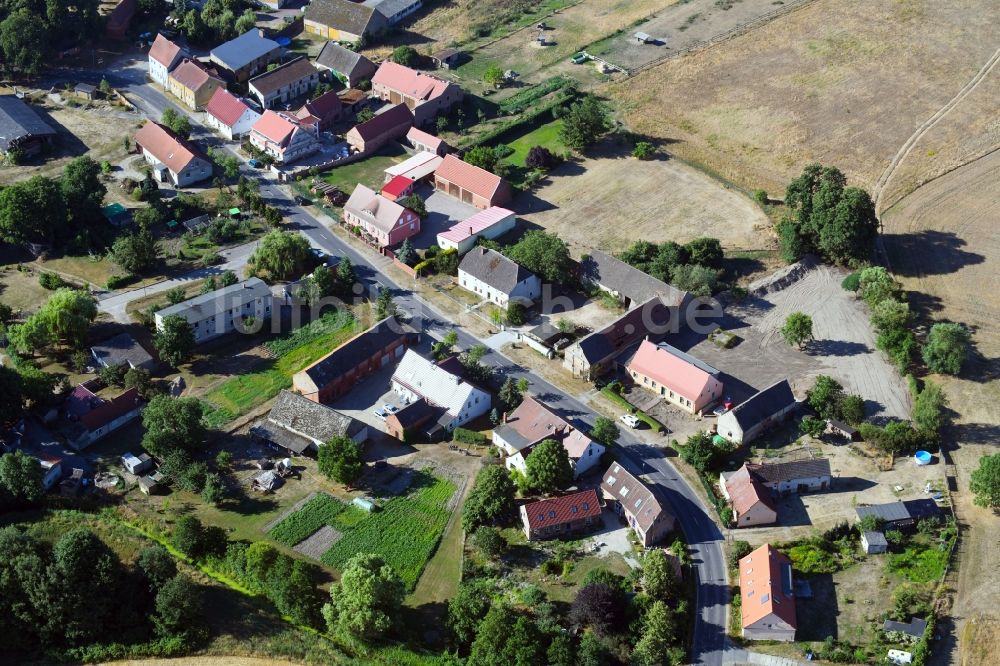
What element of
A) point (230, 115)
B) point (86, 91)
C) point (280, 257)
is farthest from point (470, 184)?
point (86, 91)

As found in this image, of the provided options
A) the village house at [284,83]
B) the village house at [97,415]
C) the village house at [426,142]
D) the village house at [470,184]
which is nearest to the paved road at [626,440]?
the village house at [284,83]

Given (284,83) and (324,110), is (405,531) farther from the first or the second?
(284,83)

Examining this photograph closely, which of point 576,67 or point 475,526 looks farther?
point 576,67

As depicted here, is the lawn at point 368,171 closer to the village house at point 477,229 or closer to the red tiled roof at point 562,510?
the village house at point 477,229

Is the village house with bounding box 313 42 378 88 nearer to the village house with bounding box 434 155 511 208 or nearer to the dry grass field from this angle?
the village house with bounding box 434 155 511 208

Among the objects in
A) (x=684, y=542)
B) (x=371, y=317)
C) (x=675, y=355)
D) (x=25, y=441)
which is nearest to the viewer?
(x=684, y=542)

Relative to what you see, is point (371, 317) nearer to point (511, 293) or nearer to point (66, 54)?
point (511, 293)

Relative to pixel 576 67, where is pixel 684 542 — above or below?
below

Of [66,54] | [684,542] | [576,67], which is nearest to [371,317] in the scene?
[684,542]
